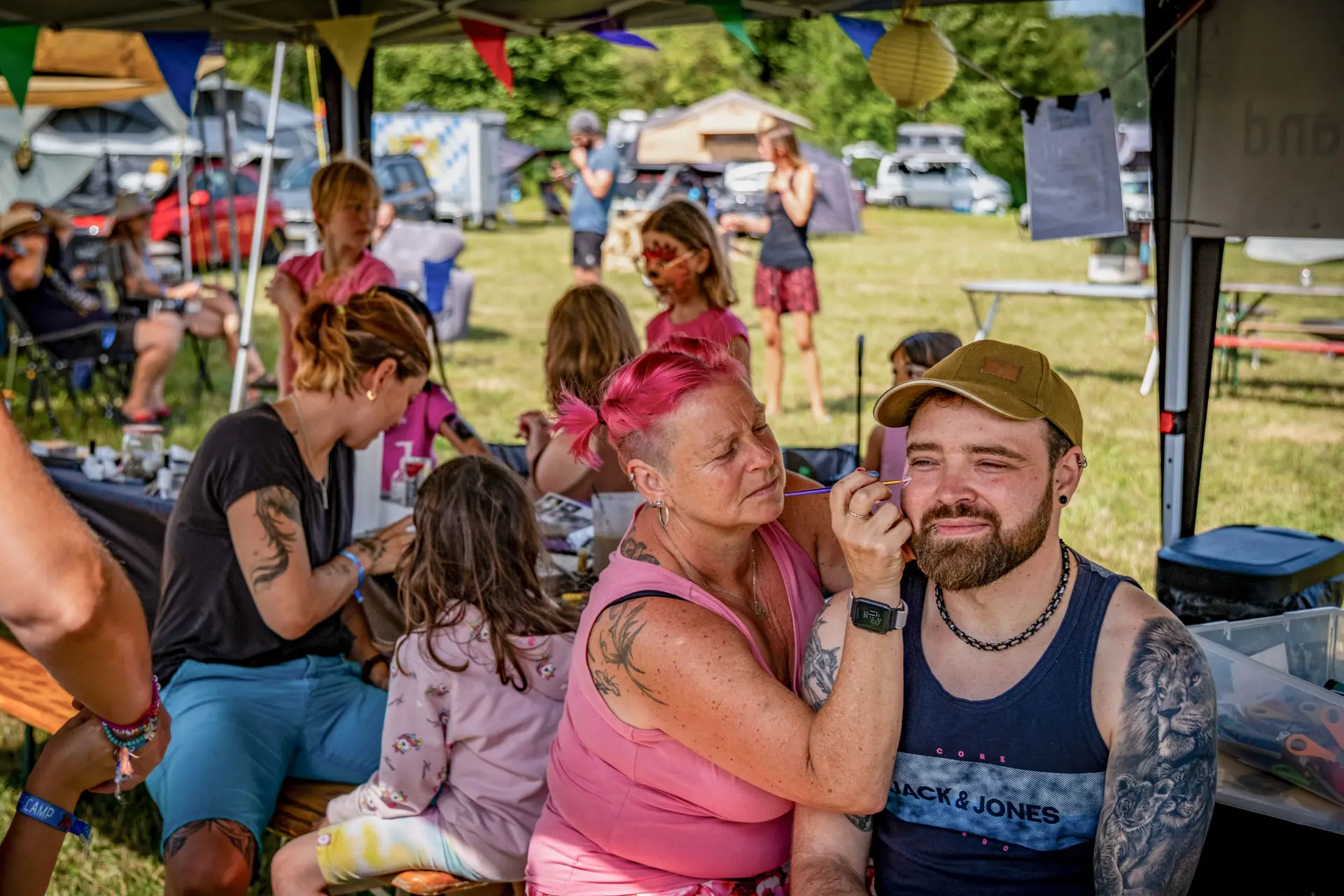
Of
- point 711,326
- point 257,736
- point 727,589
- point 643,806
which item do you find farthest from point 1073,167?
point 257,736

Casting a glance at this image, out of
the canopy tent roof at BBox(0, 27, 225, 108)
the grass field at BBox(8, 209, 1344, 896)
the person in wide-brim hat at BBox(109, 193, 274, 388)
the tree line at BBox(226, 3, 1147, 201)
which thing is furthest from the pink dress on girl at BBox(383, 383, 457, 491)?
the tree line at BBox(226, 3, 1147, 201)

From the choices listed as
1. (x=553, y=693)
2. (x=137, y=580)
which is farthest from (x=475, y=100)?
(x=553, y=693)

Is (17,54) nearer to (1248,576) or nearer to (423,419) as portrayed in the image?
(423,419)

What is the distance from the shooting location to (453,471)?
256cm

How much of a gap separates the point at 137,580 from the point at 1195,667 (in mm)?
3717

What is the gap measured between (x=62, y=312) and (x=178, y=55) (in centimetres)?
376

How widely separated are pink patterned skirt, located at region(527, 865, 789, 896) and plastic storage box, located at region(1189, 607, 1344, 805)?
0.80 m

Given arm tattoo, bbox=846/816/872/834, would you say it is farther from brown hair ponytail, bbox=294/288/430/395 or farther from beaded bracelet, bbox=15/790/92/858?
brown hair ponytail, bbox=294/288/430/395

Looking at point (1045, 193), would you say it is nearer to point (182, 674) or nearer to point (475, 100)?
point (182, 674)

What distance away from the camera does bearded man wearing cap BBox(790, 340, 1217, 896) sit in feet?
5.68

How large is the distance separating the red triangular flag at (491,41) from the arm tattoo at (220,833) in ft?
11.1

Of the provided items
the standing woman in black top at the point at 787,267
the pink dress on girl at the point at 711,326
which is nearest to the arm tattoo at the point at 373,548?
the pink dress on girl at the point at 711,326

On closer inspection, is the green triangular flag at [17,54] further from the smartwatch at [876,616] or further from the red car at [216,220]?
the red car at [216,220]

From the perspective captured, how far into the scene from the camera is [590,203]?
34.4ft
